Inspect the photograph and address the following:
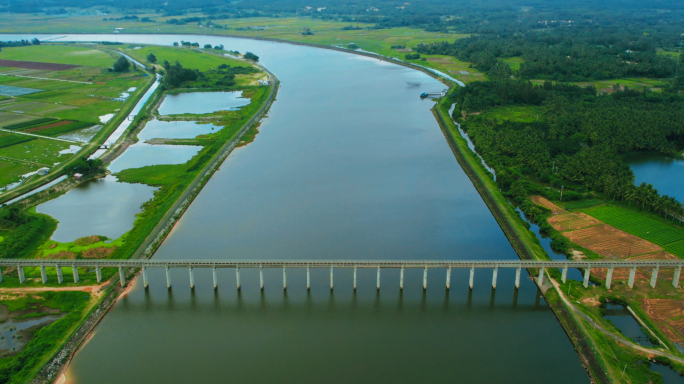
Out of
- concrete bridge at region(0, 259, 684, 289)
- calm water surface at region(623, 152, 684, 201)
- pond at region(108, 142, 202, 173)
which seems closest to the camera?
concrete bridge at region(0, 259, 684, 289)

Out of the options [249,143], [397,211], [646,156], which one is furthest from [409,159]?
[646,156]

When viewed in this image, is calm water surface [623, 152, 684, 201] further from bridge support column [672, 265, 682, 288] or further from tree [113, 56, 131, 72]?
tree [113, 56, 131, 72]

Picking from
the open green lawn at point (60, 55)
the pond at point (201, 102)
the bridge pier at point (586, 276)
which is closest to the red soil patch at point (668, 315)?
the bridge pier at point (586, 276)

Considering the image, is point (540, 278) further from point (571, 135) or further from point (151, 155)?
point (151, 155)

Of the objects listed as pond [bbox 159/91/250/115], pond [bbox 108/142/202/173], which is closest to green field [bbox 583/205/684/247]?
pond [bbox 108/142/202/173]

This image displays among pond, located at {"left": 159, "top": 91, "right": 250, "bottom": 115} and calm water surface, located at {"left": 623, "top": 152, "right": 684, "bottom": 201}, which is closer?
calm water surface, located at {"left": 623, "top": 152, "right": 684, "bottom": 201}

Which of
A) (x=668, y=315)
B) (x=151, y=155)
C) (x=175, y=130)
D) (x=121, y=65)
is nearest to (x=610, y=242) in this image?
(x=668, y=315)
